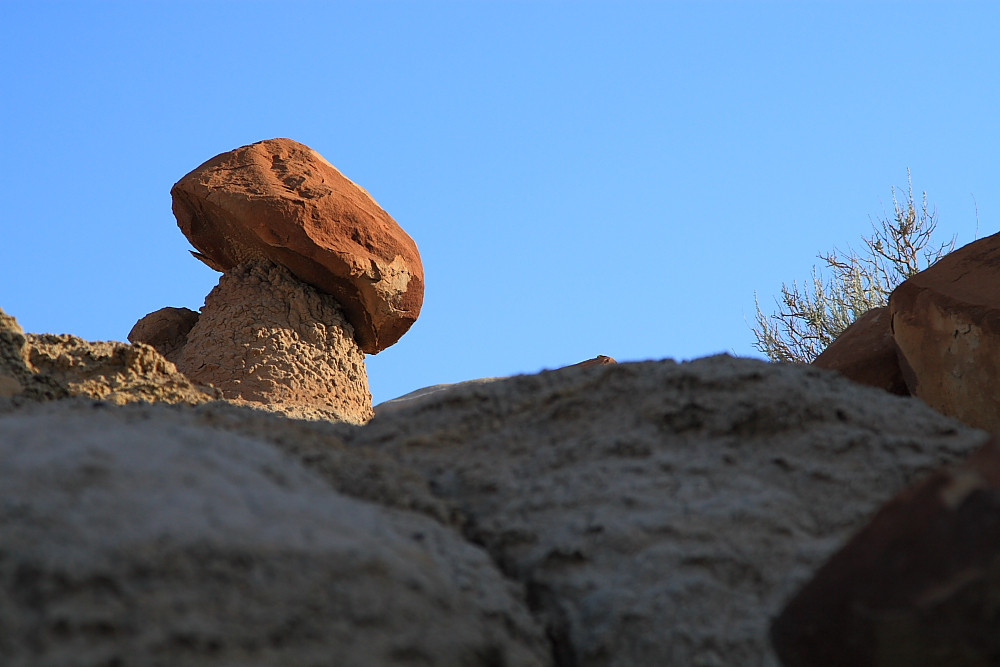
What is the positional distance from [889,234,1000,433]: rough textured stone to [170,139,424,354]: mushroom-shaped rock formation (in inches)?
160

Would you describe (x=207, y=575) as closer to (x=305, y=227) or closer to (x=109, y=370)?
(x=109, y=370)

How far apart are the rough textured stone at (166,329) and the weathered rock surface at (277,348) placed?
33 cm

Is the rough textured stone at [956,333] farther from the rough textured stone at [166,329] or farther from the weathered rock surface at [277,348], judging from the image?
the rough textured stone at [166,329]

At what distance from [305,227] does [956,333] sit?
15.2 ft

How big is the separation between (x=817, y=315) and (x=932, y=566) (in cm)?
1528

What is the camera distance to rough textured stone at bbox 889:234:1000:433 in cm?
486

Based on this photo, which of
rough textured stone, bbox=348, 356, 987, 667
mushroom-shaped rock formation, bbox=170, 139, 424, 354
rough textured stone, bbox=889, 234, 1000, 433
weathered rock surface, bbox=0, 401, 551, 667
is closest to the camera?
weathered rock surface, bbox=0, 401, 551, 667


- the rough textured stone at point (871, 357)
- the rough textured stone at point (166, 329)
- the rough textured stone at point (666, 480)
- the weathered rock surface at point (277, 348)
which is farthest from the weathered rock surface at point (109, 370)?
the rough textured stone at point (871, 357)

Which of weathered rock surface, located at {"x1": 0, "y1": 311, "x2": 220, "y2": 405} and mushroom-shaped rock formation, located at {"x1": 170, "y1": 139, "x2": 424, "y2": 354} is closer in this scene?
weathered rock surface, located at {"x1": 0, "y1": 311, "x2": 220, "y2": 405}

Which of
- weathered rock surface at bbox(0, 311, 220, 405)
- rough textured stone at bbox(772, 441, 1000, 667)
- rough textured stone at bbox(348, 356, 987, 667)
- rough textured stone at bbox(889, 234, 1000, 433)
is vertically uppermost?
weathered rock surface at bbox(0, 311, 220, 405)

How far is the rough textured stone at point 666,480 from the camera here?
1732mm

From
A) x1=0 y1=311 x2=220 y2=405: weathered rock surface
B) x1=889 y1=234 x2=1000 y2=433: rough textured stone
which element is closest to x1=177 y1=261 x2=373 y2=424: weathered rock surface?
x1=0 y1=311 x2=220 y2=405: weathered rock surface

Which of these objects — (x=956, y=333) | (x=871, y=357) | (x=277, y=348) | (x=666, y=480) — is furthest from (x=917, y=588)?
(x=277, y=348)

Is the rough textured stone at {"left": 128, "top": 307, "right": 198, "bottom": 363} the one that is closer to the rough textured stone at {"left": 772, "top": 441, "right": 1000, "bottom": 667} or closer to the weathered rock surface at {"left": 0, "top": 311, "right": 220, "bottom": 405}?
the weathered rock surface at {"left": 0, "top": 311, "right": 220, "bottom": 405}
